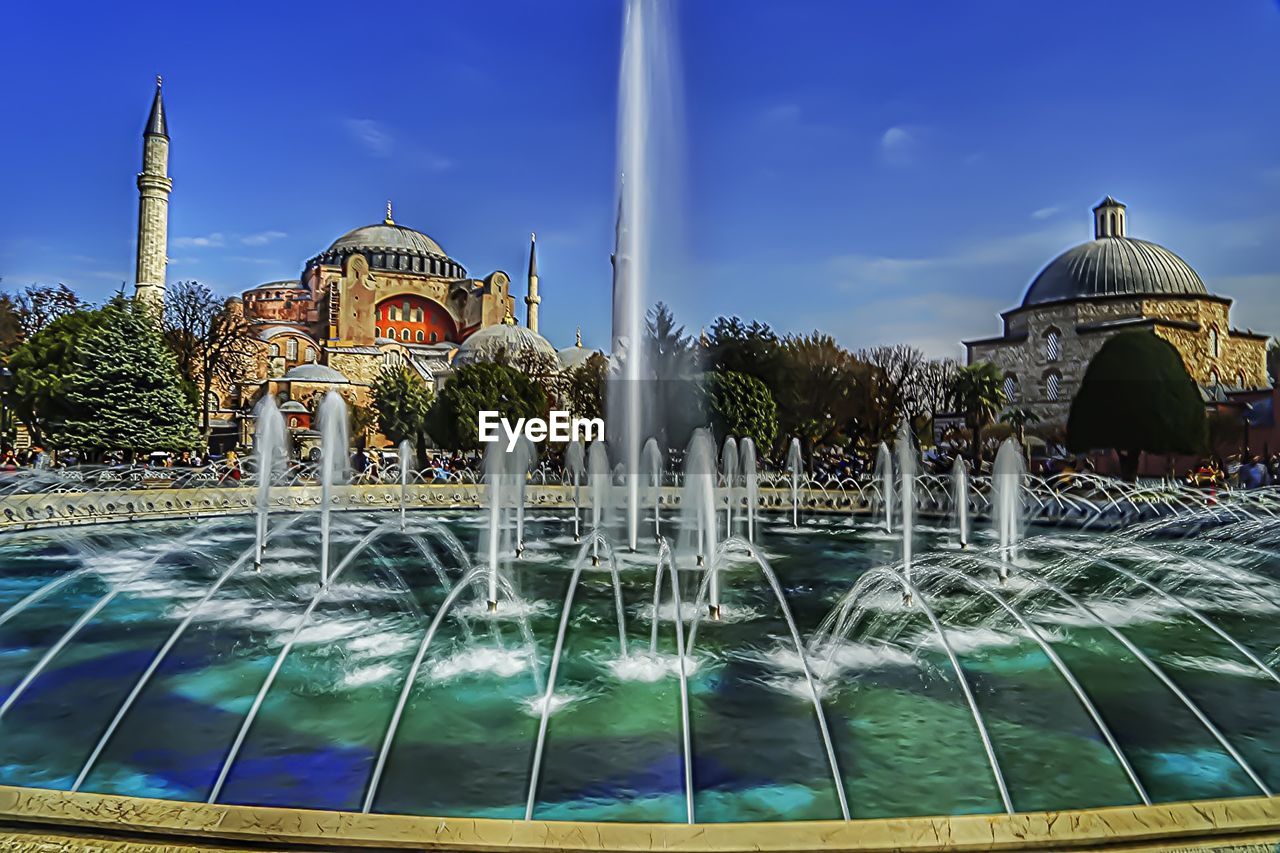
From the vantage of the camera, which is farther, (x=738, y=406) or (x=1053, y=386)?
(x=1053, y=386)

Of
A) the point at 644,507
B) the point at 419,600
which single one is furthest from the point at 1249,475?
the point at 419,600

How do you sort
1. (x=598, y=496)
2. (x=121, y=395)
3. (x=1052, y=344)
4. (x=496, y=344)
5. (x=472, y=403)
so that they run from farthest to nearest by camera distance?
1. (x=496, y=344)
2. (x=1052, y=344)
3. (x=472, y=403)
4. (x=121, y=395)
5. (x=598, y=496)

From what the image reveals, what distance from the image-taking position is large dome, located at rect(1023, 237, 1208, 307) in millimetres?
49031

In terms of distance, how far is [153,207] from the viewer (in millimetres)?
45719

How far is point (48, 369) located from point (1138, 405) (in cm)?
2958

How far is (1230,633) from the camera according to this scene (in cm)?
792

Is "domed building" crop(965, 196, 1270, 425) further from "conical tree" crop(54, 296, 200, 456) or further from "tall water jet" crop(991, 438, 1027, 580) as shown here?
"conical tree" crop(54, 296, 200, 456)

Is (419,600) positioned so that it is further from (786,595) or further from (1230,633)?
(1230,633)

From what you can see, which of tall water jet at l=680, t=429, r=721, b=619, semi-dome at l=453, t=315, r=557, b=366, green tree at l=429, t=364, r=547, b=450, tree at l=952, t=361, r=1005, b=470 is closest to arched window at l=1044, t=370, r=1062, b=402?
tree at l=952, t=361, r=1005, b=470

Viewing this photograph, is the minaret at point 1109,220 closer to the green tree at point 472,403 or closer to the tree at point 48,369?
the green tree at point 472,403

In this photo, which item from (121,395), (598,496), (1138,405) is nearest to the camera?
(598,496)

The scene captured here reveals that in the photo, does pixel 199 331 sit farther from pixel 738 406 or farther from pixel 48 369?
pixel 738 406

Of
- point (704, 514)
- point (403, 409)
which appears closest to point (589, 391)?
point (403, 409)

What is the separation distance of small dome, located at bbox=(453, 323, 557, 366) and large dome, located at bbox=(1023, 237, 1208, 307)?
31.4 m
